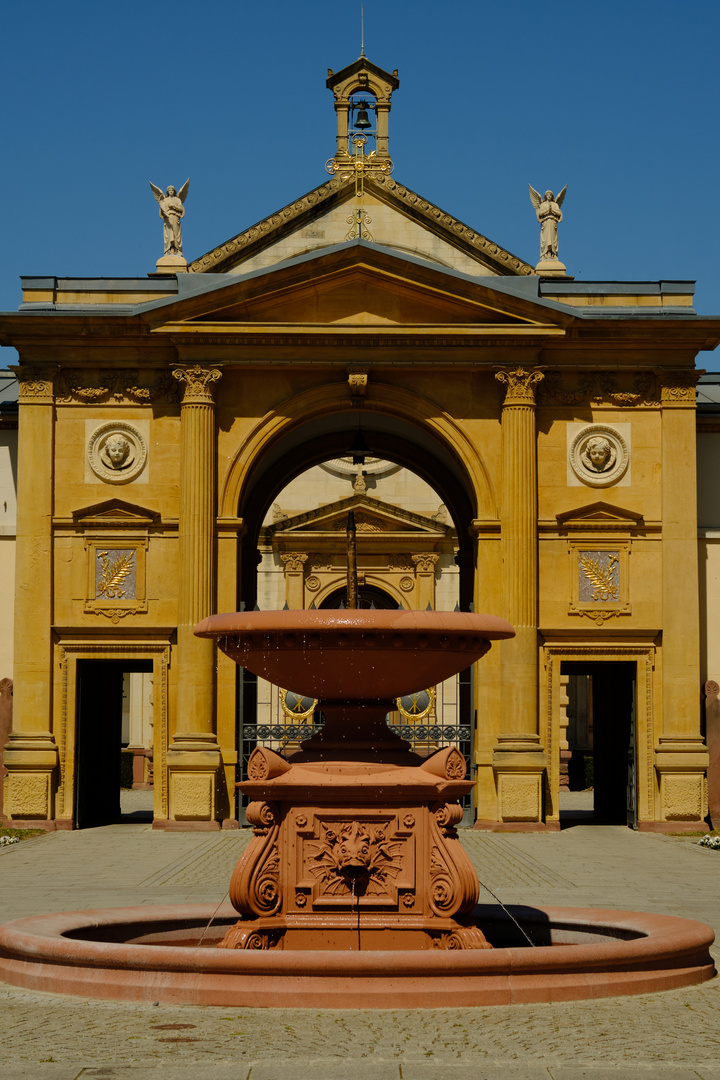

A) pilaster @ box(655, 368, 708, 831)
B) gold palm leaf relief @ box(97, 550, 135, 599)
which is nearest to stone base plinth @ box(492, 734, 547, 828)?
pilaster @ box(655, 368, 708, 831)

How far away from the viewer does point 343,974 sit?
963 cm

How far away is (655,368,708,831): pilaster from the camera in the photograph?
26.8 metres

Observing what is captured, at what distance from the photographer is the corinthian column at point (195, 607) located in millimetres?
26188

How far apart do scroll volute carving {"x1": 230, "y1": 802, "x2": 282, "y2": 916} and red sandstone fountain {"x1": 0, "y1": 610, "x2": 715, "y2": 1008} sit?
0.04 feet

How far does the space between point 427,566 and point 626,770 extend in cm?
2306

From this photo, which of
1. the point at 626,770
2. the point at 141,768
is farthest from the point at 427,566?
the point at 626,770

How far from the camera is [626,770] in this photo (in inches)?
1129

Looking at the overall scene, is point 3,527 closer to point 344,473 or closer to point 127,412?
point 127,412

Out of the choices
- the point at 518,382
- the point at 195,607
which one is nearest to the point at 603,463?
the point at 518,382

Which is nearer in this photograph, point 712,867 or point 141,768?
point 712,867

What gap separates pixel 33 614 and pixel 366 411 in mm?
7342

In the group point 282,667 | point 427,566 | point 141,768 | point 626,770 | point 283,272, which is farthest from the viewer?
point 427,566

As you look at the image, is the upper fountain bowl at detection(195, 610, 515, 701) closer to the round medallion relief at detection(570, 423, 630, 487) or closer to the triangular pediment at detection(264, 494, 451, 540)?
the round medallion relief at detection(570, 423, 630, 487)

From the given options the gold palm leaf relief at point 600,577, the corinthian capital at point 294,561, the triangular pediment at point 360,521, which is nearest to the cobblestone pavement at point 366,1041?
the gold palm leaf relief at point 600,577
